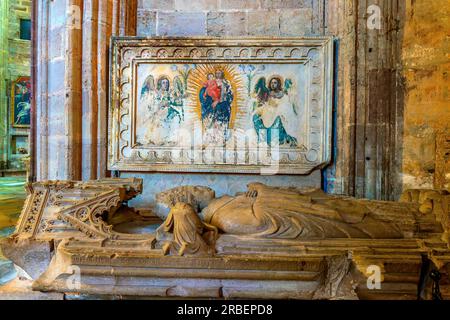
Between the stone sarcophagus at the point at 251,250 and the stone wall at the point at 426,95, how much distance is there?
112 centimetres

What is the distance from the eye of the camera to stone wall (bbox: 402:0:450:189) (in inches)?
136

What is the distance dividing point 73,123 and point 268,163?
8.74 feet

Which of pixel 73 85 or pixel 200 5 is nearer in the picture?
pixel 73 85

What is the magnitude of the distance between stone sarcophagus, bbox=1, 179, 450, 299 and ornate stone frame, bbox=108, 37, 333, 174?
1358mm

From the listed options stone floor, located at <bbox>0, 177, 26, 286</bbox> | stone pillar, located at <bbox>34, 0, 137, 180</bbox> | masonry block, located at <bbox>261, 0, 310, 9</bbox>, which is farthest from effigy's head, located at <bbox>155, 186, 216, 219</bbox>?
masonry block, located at <bbox>261, 0, 310, 9</bbox>

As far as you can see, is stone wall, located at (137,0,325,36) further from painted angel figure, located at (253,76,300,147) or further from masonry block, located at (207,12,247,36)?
painted angel figure, located at (253,76,300,147)

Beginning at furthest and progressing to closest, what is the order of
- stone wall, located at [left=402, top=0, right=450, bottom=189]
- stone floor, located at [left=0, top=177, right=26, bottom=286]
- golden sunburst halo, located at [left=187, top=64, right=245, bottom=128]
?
golden sunburst halo, located at [left=187, top=64, right=245, bottom=128], stone wall, located at [left=402, top=0, right=450, bottom=189], stone floor, located at [left=0, top=177, right=26, bottom=286]

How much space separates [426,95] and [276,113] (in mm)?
1787

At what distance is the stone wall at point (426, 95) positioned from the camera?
3.46 meters

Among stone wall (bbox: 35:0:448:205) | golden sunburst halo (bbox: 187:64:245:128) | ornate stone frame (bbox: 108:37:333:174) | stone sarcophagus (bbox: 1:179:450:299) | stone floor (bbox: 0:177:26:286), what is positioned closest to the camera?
stone sarcophagus (bbox: 1:179:450:299)

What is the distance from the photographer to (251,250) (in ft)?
7.32

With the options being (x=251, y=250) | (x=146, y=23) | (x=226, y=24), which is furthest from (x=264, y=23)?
(x=251, y=250)

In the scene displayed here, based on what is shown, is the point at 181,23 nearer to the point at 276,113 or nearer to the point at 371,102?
the point at 276,113

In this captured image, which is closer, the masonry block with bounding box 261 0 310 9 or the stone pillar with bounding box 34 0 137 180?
the stone pillar with bounding box 34 0 137 180
